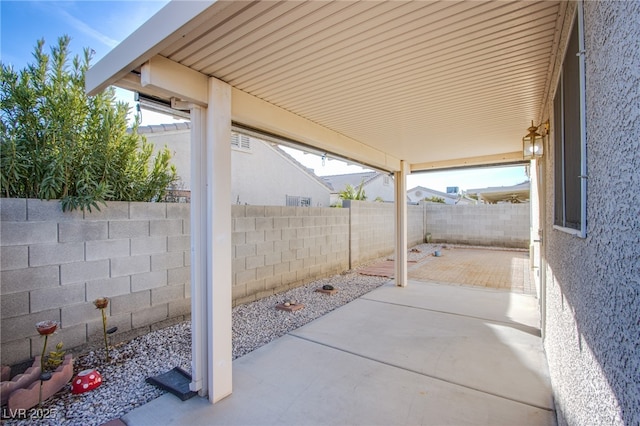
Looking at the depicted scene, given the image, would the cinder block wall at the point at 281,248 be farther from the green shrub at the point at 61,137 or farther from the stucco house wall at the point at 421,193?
the stucco house wall at the point at 421,193

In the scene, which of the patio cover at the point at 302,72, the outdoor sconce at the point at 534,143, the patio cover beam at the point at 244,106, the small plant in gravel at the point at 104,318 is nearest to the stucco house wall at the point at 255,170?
the patio cover beam at the point at 244,106

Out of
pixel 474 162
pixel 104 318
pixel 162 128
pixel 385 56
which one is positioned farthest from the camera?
pixel 162 128

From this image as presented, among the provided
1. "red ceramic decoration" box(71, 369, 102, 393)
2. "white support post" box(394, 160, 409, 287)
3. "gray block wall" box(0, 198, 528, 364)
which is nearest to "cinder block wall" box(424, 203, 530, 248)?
"white support post" box(394, 160, 409, 287)

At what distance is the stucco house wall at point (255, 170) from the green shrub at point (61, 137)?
545 cm

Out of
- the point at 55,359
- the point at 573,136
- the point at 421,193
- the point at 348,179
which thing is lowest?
the point at 55,359

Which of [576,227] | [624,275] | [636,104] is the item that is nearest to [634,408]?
[624,275]

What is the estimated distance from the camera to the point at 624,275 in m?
1.08

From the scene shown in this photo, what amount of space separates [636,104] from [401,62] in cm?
202

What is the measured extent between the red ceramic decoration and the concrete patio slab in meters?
0.64

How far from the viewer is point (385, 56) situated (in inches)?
103

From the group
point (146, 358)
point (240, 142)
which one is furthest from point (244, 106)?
point (240, 142)

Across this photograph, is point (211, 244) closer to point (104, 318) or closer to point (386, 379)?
point (104, 318)

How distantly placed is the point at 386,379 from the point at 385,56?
10.5ft

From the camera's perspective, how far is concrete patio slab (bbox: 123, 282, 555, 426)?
2654mm
